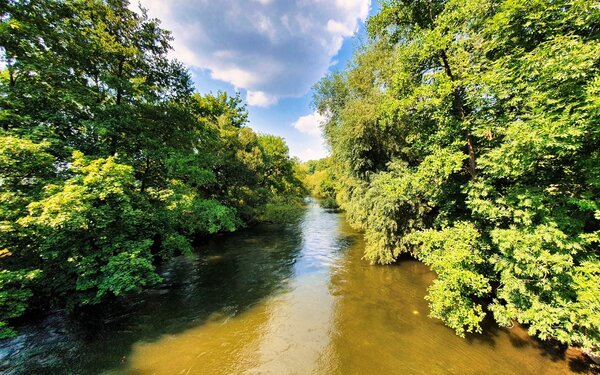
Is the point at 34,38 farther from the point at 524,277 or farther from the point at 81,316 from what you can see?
the point at 524,277

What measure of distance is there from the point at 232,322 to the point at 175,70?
38.9 feet

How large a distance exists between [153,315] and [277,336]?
4731 mm

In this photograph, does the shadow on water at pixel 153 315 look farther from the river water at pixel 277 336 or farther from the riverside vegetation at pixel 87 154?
the riverside vegetation at pixel 87 154

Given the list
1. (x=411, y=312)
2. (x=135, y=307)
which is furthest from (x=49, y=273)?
(x=411, y=312)

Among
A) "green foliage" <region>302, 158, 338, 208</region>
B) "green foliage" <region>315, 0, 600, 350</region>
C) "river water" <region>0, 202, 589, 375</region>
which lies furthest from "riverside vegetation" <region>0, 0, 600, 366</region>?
"green foliage" <region>302, 158, 338, 208</region>

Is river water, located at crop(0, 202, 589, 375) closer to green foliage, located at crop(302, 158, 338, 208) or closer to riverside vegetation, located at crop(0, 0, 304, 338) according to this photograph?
riverside vegetation, located at crop(0, 0, 304, 338)

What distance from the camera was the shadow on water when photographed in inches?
227

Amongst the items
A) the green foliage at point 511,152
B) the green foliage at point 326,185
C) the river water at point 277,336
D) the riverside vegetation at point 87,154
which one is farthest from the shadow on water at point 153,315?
the green foliage at point 326,185

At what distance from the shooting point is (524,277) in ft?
18.2

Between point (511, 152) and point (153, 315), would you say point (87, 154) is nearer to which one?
point (153, 315)

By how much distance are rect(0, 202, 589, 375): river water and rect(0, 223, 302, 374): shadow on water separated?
0.12 feet

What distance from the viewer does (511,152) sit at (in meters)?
5.17

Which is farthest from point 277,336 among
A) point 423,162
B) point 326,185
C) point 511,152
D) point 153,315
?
Answer: point 326,185

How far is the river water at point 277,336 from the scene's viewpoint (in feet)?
18.3
